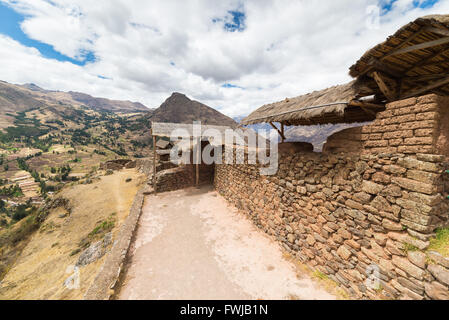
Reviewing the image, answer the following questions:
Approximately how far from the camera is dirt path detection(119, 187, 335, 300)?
4.00 m

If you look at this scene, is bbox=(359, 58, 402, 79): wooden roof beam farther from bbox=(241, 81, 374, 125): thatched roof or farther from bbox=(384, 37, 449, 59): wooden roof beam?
bbox=(241, 81, 374, 125): thatched roof

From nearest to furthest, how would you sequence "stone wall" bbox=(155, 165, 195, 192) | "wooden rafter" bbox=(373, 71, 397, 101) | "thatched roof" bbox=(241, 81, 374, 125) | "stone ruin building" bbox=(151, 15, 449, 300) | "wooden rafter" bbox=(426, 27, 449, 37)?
"wooden rafter" bbox=(426, 27, 449, 37)
"stone ruin building" bbox=(151, 15, 449, 300)
"wooden rafter" bbox=(373, 71, 397, 101)
"thatched roof" bbox=(241, 81, 374, 125)
"stone wall" bbox=(155, 165, 195, 192)

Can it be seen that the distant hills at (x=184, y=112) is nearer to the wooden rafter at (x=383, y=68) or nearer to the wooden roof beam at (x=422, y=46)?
the wooden rafter at (x=383, y=68)

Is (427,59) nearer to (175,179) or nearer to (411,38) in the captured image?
(411,38)

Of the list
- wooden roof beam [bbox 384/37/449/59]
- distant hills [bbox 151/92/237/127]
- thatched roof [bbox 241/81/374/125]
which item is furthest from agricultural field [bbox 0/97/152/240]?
wooden roof beam [bbox 384/37/449/59]

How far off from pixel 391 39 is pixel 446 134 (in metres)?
1.81

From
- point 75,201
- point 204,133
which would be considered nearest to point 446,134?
point 204,133

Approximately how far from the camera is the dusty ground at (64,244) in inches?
255

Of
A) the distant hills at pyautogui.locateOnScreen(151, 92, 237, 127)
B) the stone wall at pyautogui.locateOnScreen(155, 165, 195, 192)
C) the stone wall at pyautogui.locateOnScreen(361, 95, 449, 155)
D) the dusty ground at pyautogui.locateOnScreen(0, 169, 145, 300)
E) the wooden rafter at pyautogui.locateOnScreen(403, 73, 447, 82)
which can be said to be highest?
the distant hills at pyautogui.locateOnScreen(151, 92, 237, 127)

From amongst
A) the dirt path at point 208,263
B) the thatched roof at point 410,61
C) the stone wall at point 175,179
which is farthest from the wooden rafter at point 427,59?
the stone wall at point 175,179

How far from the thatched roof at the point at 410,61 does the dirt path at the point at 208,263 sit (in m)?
4.61

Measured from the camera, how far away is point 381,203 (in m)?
3.20

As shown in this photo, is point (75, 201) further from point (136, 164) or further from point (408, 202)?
point (408, 202)

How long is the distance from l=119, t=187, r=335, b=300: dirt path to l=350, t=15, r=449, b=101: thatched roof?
4.61 m
